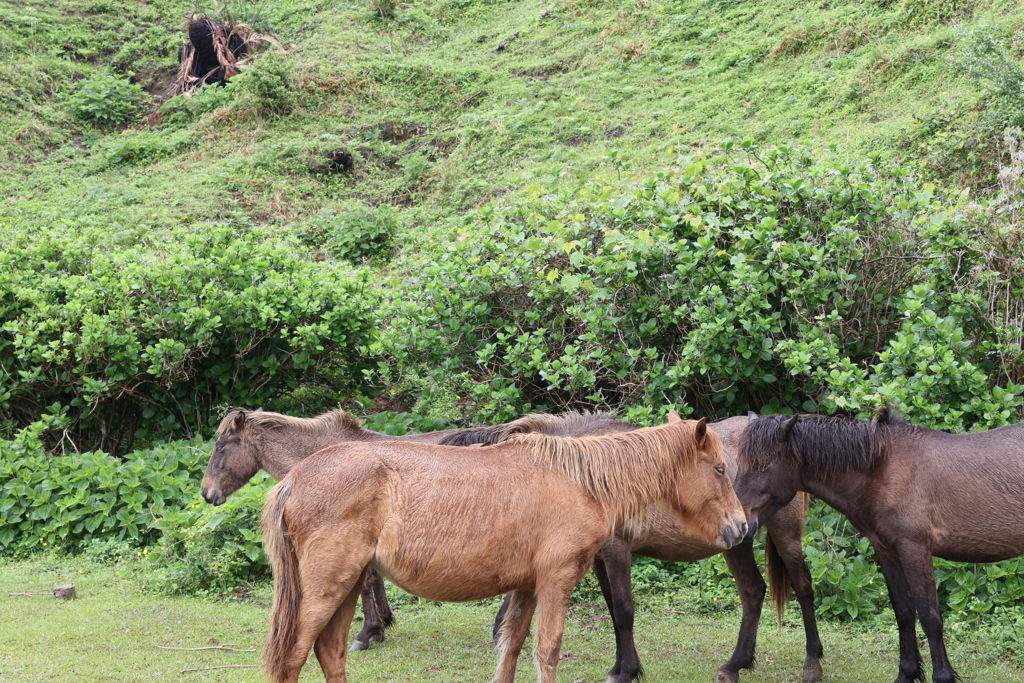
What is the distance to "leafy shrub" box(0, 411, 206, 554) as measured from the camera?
8852 millimetres

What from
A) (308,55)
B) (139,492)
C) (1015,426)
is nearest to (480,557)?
(1015,426)

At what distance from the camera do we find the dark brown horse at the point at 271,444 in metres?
6.68

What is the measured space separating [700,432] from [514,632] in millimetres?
1532

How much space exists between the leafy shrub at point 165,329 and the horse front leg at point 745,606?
18.0 ft

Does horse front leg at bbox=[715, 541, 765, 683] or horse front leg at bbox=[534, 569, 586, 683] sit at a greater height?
horse front leg at bbox=[534, 569, 586, 683]

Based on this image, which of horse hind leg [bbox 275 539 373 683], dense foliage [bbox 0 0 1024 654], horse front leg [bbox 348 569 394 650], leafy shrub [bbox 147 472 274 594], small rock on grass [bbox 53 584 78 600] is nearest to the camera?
horse hind leg [bbox 275 539 373 683]

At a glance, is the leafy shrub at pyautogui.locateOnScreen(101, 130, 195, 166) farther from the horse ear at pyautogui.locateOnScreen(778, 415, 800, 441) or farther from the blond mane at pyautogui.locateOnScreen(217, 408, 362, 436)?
the horse ear at pyautogui.locateOnScreen(778, 415, 800, 441)

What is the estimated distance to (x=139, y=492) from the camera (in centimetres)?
893

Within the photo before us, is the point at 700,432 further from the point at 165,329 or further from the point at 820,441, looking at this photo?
the point at 165,329

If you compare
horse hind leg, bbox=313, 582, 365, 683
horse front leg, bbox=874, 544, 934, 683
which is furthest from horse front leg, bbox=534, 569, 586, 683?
horse front leg, bbox=874, 544, 934, 683

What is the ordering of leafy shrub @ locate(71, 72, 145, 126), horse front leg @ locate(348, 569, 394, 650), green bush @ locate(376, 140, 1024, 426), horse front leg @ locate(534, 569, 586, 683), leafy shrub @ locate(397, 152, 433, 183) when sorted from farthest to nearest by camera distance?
leafy shrub @ locate(71, 72, 145, 126) < leafy shrub @ locate(397, 152, 433, 183) < green bush @ locate(376, 140, 1024, 426) < horse front leg @ locate(348, 569, 394, 650) < horse front leg @ locate(534, 569, 586, 683)

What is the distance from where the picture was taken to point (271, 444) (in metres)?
6.71

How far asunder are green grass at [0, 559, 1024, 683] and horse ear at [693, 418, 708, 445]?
1.95 meters

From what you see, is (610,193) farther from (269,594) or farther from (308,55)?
(308,55)
